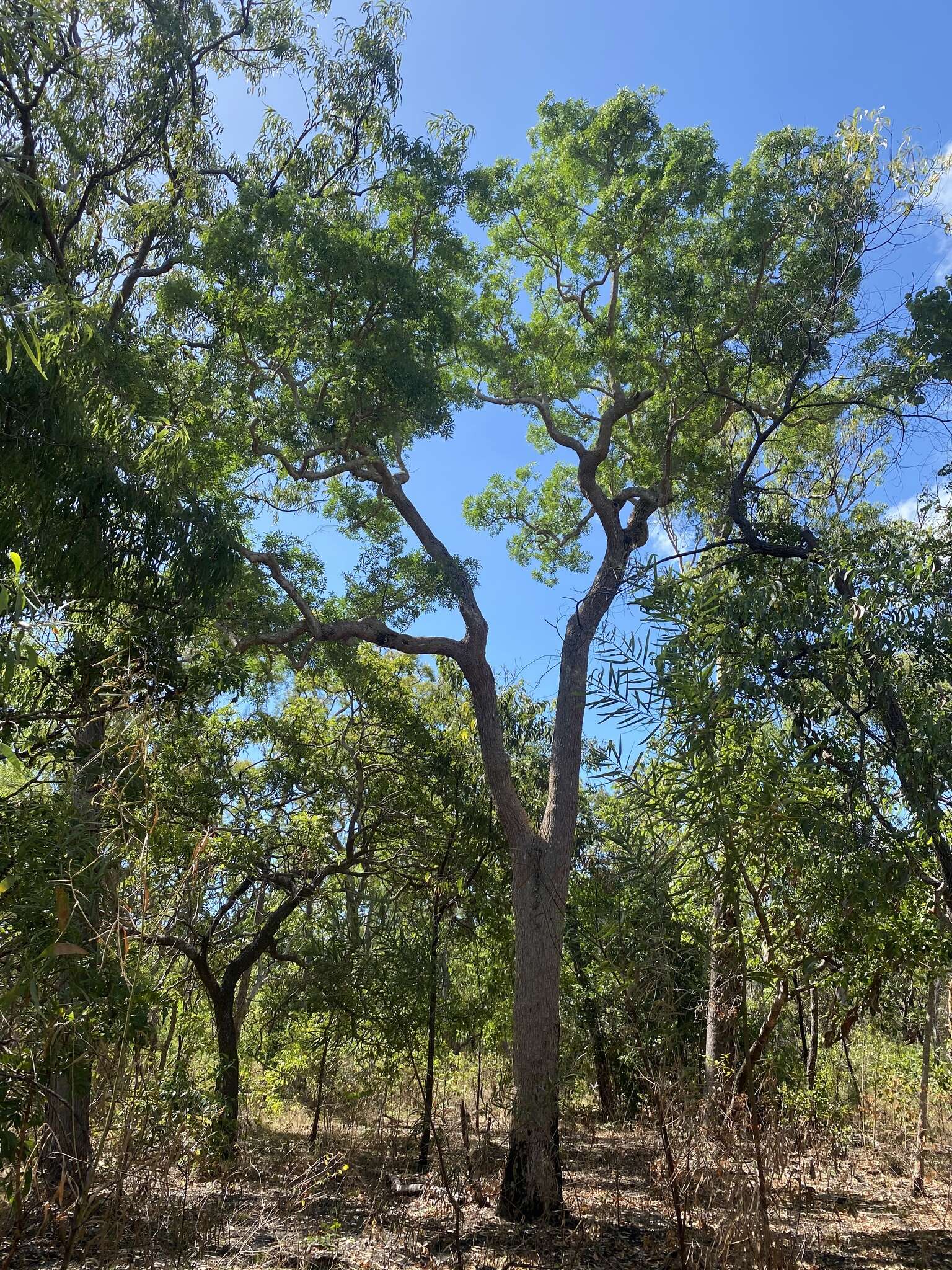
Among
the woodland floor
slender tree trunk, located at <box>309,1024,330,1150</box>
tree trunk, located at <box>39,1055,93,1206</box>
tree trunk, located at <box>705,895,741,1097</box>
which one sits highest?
tree trunk, located at <box>705,895,741,1097</box>

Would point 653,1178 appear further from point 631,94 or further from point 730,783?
point 631,94

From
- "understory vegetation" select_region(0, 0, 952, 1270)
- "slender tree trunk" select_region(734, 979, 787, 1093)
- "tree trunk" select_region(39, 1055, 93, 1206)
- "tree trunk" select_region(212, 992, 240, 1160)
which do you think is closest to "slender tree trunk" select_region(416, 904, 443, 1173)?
"understory vegetation" select_region(0, 0, 952, 1270)

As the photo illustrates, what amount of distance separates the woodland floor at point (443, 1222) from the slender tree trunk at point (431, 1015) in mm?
291

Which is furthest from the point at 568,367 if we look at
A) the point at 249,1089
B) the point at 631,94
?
the point at 249,1089

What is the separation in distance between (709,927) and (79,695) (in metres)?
3.46

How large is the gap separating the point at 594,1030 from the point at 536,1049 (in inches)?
123

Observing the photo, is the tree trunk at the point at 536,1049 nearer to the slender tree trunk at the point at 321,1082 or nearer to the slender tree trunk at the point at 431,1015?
the slender tree trunk at the point at 431,1015

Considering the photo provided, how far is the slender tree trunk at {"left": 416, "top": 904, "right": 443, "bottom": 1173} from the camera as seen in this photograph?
7.08 meters

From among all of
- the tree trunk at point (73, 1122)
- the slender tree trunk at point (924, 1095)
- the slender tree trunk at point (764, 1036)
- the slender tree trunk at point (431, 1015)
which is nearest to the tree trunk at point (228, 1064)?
the slender tree trunk at point (431, 1015)

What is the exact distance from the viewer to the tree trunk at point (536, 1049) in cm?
629

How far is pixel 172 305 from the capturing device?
7.55 m

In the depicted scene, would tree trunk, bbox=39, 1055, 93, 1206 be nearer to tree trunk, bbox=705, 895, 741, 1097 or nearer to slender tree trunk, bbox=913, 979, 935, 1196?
tree trunk, bbox=705, 895, 741, 1097

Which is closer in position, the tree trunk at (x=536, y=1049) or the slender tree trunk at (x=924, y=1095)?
the tree trunk at (x=536, y=1049)

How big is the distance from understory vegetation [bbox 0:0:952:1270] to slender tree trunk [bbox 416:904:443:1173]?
0.09 m
